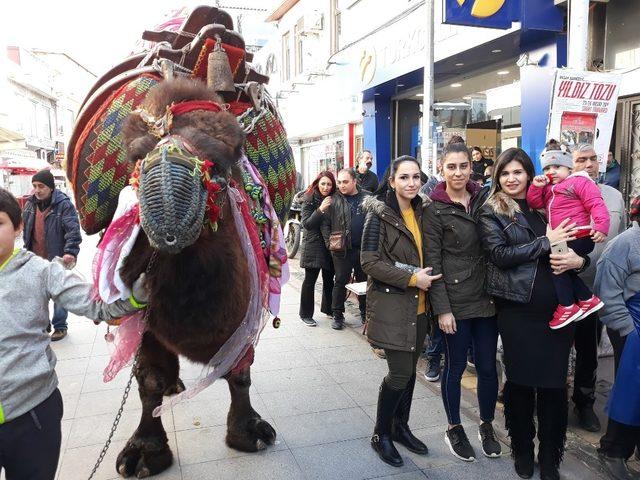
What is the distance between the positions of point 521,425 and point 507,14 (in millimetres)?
5388

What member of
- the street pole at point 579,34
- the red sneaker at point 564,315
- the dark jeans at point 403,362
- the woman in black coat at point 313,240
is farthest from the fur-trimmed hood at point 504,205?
the woman in black coat at point 313,240

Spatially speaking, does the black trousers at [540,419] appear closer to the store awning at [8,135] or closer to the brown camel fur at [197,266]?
the brown camel fur at [197,266]

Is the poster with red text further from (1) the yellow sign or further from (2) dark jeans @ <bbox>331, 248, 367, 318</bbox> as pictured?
(1) the yellow sign

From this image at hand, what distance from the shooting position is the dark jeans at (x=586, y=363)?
349cm

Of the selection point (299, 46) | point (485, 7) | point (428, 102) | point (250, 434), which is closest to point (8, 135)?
point (299, 46)

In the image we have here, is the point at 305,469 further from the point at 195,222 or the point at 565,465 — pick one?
the point at 195,222

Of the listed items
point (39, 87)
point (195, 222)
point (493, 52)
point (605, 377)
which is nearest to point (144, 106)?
point (195, 222)

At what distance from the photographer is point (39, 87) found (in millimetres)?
33062

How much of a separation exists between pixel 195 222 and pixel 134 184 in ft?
1.10

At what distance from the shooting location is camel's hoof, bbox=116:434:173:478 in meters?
2.94

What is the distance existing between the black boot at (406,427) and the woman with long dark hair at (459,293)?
0.62 feet

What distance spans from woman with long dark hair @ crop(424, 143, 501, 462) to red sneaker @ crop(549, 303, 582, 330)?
0.35 metres

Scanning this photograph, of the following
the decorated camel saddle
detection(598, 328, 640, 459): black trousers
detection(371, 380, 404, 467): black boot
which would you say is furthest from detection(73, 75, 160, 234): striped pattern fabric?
detection(598, 328, 640, 459): black trousers

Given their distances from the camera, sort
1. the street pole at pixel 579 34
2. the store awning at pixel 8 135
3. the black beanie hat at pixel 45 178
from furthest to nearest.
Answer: the store awning at pixel 8 135
the black beanie hat at pixel 45 178
the street pole at pixel 579 34
